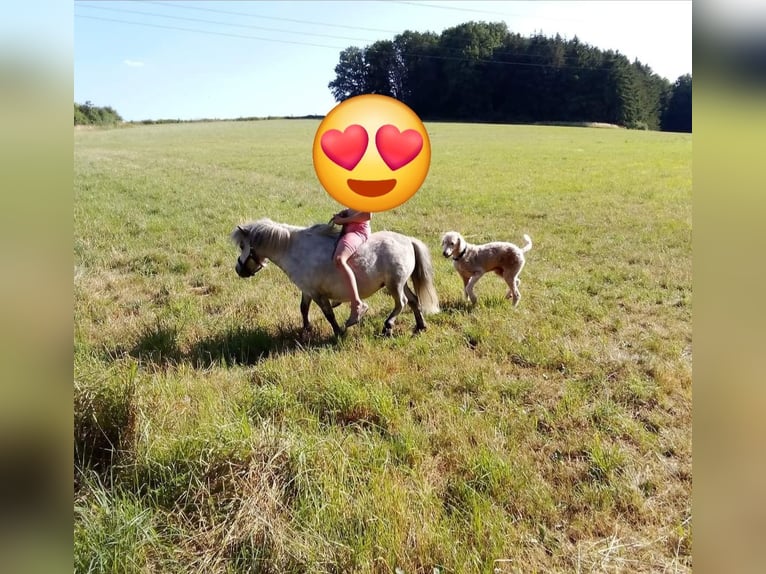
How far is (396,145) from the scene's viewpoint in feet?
11.6

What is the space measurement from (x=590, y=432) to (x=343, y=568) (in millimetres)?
2398

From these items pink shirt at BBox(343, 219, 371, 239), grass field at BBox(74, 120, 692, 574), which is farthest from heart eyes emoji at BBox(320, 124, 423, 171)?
pink shirt at BBox(343, 219, 371, 239)

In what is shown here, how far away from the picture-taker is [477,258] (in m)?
7.17

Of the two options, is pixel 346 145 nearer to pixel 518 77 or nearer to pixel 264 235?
pixel 264 235

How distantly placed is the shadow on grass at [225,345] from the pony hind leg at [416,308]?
1.10 meters

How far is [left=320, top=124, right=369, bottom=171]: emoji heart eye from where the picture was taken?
354 cm

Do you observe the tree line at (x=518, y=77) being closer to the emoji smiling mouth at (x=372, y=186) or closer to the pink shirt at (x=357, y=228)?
the pink shirt at (x=357, y=228)

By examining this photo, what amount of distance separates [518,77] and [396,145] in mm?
38427

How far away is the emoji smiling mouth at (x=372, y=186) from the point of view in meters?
3.63

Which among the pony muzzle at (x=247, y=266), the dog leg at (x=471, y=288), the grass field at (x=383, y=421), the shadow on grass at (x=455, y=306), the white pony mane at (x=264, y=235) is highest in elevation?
the white pony mane at (x=264, y=235)

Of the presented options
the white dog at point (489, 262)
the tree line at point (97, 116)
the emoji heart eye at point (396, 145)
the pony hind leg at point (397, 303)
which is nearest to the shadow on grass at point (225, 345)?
the pony hind leg at point (397, 303)

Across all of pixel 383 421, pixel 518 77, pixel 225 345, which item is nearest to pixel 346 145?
pixel 383 421

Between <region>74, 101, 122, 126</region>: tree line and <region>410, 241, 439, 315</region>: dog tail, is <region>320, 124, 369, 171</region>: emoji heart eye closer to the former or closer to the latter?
<region>410, 241, 439, 315</region>: dog tail
